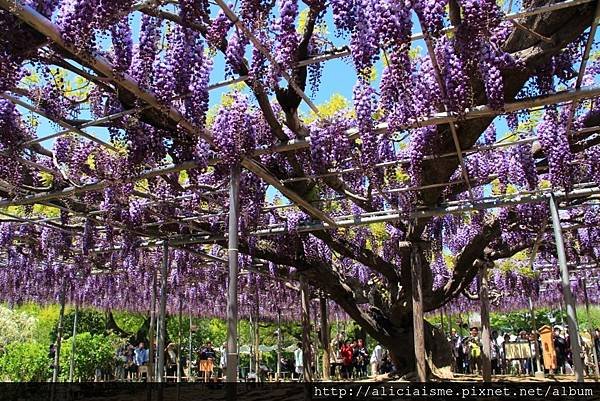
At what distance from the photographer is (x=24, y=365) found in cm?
1072

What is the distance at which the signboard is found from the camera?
581 inches

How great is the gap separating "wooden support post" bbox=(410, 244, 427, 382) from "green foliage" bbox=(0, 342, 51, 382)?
8.01m

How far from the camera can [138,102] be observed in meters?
4.46

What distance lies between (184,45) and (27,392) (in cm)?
877

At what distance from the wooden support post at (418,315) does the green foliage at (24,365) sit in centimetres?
801

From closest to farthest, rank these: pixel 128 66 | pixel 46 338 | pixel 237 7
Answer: pixel 237 7, pixel 128 66, pixel 46 338

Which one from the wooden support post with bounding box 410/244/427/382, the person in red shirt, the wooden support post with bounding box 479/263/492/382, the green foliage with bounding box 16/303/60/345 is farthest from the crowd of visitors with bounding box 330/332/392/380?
the green foliage with bounding box 16/303/60/345

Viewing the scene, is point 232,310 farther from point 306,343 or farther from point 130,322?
point 130,322

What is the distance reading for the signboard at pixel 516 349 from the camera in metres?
14.8

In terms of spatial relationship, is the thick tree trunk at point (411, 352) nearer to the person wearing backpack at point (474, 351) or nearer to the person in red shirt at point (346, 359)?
the person in red shirt at point (346, 359)

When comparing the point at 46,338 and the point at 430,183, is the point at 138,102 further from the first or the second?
the point at 46,338

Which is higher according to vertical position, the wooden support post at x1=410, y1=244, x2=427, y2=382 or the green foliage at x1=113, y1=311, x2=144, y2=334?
the green foliage at x1=113, y1=311, x2=144, y2=334

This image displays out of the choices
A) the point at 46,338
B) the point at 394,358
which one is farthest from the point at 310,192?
the point at 46,338

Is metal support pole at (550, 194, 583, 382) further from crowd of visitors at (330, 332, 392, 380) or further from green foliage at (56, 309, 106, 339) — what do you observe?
green foliage at (56, 309, 106, 339)
